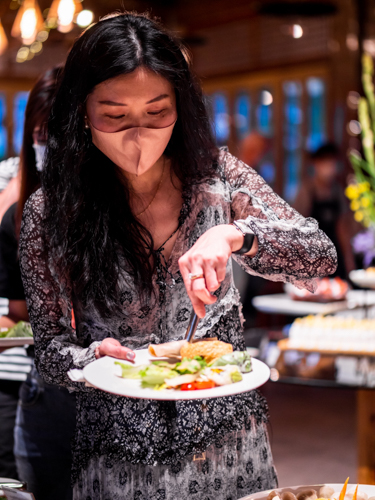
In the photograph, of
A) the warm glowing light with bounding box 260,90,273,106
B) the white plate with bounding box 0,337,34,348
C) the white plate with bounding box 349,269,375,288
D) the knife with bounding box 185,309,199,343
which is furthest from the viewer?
the warm glowing light with bounding box 260,90,273,106

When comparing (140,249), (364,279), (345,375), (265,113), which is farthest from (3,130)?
(140,249)

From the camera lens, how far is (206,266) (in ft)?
3.32

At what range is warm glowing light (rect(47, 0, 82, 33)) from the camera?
3904 mm

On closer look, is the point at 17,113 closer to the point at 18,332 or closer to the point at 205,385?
the point at 18,332

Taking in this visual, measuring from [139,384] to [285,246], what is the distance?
0.36 meters

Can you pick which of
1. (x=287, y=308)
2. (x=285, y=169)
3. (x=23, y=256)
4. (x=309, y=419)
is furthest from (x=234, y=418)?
(x=285, y=169)

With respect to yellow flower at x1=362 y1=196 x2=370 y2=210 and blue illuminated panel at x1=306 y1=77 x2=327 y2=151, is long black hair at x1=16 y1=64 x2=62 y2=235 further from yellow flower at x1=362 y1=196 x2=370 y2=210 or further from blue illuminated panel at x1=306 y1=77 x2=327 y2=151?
blue illuminated panel at x1=306 y1=77 x2=327 y2=151

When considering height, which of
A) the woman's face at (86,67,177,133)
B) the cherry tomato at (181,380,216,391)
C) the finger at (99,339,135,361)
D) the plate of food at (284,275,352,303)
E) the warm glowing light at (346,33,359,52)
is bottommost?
the plate of food at (284,275,352,303)

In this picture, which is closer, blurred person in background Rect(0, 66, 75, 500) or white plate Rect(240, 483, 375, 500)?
white plate Rect(240, 483, 375, 500)

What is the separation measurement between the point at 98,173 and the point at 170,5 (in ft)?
27.0

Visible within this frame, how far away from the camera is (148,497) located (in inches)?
47.9

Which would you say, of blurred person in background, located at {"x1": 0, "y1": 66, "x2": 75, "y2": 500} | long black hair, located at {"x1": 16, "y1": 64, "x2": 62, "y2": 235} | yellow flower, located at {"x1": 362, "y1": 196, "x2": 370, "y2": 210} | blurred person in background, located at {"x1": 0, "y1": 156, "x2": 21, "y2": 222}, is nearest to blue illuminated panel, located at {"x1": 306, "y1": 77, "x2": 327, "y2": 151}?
yellow flower, located at {"x1": 362, "y1": 196, "x2": 370, "y2": 210}

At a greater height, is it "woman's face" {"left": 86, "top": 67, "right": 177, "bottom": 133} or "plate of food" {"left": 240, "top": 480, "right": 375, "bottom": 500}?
"woman's face" {"left": 86, "top": 67, "right": 177, "bottom": 133}

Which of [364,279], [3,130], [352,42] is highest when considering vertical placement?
[352,42]
